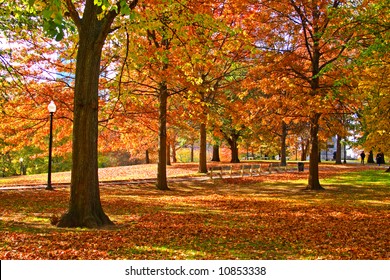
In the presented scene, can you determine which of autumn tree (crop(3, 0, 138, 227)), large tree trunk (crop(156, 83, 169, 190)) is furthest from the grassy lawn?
large tree trunk (crop(156, 83, 169, 190))

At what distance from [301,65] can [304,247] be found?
12877mm

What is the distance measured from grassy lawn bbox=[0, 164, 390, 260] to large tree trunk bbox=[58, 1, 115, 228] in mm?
643

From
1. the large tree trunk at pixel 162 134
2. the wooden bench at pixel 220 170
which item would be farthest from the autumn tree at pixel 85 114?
the wooden bench at pixel 220 170

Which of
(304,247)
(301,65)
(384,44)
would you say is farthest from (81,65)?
(301,65)

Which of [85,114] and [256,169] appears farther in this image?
[256,169]

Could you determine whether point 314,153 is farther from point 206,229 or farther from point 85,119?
point 85,119

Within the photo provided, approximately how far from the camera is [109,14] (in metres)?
8.30

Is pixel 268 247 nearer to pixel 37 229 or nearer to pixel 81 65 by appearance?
pixel 37 229

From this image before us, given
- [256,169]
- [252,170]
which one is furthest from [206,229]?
[256,169]

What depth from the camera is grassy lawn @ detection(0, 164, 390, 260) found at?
6.35m

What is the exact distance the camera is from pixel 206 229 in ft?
27.8

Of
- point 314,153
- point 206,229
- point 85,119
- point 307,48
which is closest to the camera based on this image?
point 85,119

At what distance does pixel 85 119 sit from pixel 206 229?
144 inches

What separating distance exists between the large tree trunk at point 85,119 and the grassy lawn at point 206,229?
2.11 ft
